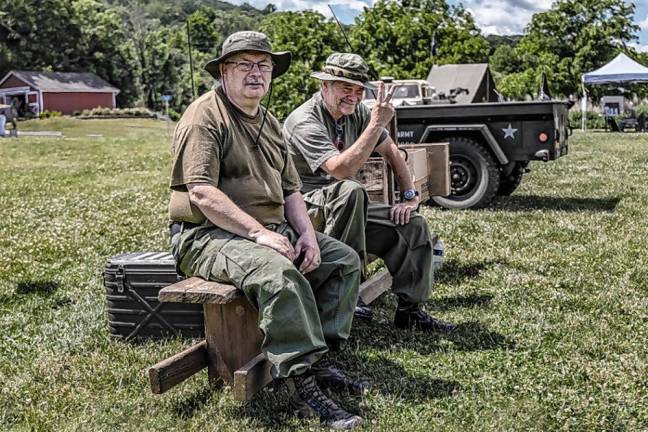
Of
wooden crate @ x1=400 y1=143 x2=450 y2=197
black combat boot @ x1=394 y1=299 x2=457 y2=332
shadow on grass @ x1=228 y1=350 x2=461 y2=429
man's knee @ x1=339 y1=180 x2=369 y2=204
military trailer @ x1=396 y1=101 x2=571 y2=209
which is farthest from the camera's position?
military trailer @ x1=396 y1=101 x2=571 y2=209

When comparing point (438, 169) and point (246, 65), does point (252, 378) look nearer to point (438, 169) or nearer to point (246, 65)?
point (246, 65)

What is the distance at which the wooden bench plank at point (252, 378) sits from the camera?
3639 millimetres

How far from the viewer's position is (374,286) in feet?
17.4

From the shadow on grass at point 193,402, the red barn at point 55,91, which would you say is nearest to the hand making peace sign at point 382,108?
the shadow on grass at point 193,402

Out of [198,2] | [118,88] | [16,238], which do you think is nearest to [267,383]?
[16,238]

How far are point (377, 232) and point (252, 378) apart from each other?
Answer: 1561mm

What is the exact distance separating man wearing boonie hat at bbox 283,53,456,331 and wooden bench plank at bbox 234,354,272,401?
44.2 inches

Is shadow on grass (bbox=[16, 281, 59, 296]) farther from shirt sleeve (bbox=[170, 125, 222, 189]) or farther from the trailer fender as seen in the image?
the trailer fender

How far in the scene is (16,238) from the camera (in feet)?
27.9

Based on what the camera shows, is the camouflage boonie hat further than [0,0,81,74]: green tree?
No

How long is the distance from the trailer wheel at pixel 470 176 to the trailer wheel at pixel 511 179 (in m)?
0.71

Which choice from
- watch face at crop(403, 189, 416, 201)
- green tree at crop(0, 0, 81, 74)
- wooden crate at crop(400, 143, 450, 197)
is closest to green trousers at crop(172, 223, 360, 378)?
watch face at crop(403, 189, 416, 201)

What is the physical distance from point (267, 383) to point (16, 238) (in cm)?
548

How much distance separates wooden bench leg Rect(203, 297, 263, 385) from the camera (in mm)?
3928
